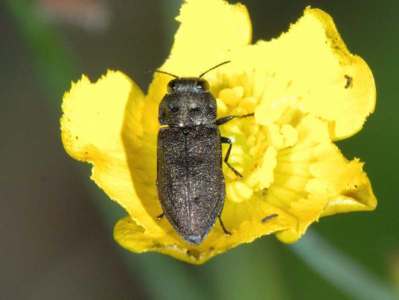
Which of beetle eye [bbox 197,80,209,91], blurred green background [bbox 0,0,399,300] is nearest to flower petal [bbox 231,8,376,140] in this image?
beetle eye [bbox 197,80,209,91]

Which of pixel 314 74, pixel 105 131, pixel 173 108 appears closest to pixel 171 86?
pixel 173 108

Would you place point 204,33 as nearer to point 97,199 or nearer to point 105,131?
point 105,131

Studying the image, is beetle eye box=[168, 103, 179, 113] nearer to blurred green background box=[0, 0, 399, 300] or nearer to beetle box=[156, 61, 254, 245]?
beetle box=[156, 61, 254, 245]

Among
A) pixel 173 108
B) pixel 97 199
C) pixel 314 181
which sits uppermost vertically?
pixel 173 108

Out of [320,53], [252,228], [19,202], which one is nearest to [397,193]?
[320,53]

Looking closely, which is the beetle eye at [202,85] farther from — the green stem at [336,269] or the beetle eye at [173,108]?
the green stem at [336,269]

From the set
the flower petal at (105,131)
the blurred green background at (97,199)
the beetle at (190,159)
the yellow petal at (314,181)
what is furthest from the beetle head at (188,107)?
the blurred green background at (97,199)
